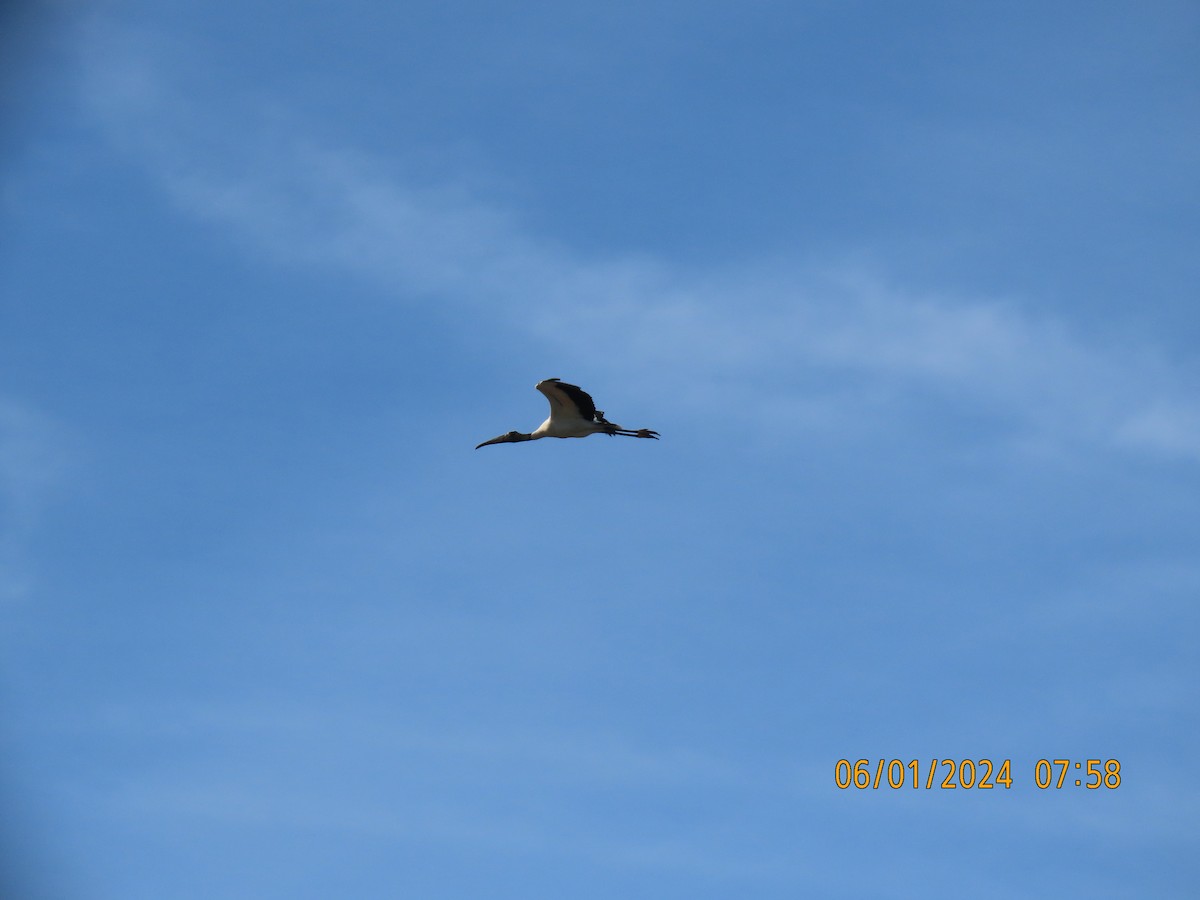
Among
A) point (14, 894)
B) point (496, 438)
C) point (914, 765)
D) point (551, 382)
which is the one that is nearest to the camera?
point (551, 382)

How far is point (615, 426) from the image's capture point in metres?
39.4

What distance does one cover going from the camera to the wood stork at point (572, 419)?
3762cm

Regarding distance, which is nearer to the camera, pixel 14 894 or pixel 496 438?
pixel 496 438

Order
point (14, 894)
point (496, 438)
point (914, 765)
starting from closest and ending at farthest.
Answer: point (914, 765)
point (496, 438)
point (14, 894)

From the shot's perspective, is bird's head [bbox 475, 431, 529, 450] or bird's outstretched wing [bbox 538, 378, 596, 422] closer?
bird's outstretched wing [bbox 538, 378, 596, 422]

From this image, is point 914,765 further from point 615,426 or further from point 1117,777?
point 615,426

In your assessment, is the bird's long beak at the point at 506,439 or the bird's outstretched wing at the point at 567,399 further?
the bird's long beak at the point at 506,439

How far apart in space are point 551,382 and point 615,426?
12.5ft

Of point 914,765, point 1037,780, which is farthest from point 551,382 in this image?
point 1037,780

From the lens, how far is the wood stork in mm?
37625

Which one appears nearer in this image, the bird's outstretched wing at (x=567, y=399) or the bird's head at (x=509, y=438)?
the bird's outstretched wing at (x=567, y=399)

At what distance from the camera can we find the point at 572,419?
130ft

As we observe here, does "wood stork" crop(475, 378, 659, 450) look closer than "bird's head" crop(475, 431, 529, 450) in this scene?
Yes

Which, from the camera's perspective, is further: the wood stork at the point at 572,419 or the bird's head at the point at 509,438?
the bird's head at the point at 509,438
